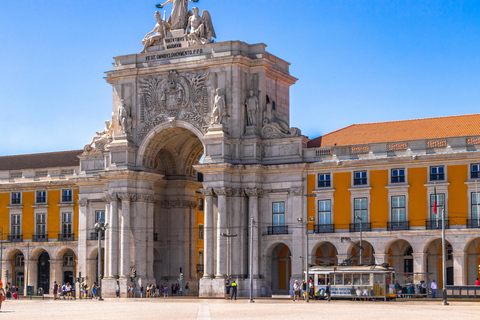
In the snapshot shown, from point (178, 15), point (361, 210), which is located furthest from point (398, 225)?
point (178, 15)

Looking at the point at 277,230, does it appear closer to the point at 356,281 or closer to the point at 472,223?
the point at 356,281

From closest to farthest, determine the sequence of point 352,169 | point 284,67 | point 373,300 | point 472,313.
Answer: point 472,313
point 373,300
point 352,169
point 284,67

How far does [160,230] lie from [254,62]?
19.7m

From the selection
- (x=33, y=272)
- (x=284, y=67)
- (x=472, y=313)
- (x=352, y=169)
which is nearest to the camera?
(x=472, y=313)

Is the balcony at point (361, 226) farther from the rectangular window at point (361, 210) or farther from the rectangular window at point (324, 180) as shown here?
the rectangular window at point (324, 180)

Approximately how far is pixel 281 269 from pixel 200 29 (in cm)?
2231

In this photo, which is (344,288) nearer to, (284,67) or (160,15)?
(284,67)

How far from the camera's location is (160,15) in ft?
297

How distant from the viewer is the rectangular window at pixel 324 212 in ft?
271

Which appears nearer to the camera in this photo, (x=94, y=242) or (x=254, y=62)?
(x=254, y=62)

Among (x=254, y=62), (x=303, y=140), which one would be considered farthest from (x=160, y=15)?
(x=303, y=140)

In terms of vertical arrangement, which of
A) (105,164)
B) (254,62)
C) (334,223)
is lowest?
(334,223)

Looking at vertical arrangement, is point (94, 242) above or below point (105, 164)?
below

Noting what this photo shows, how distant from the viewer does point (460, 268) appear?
76.1 m
